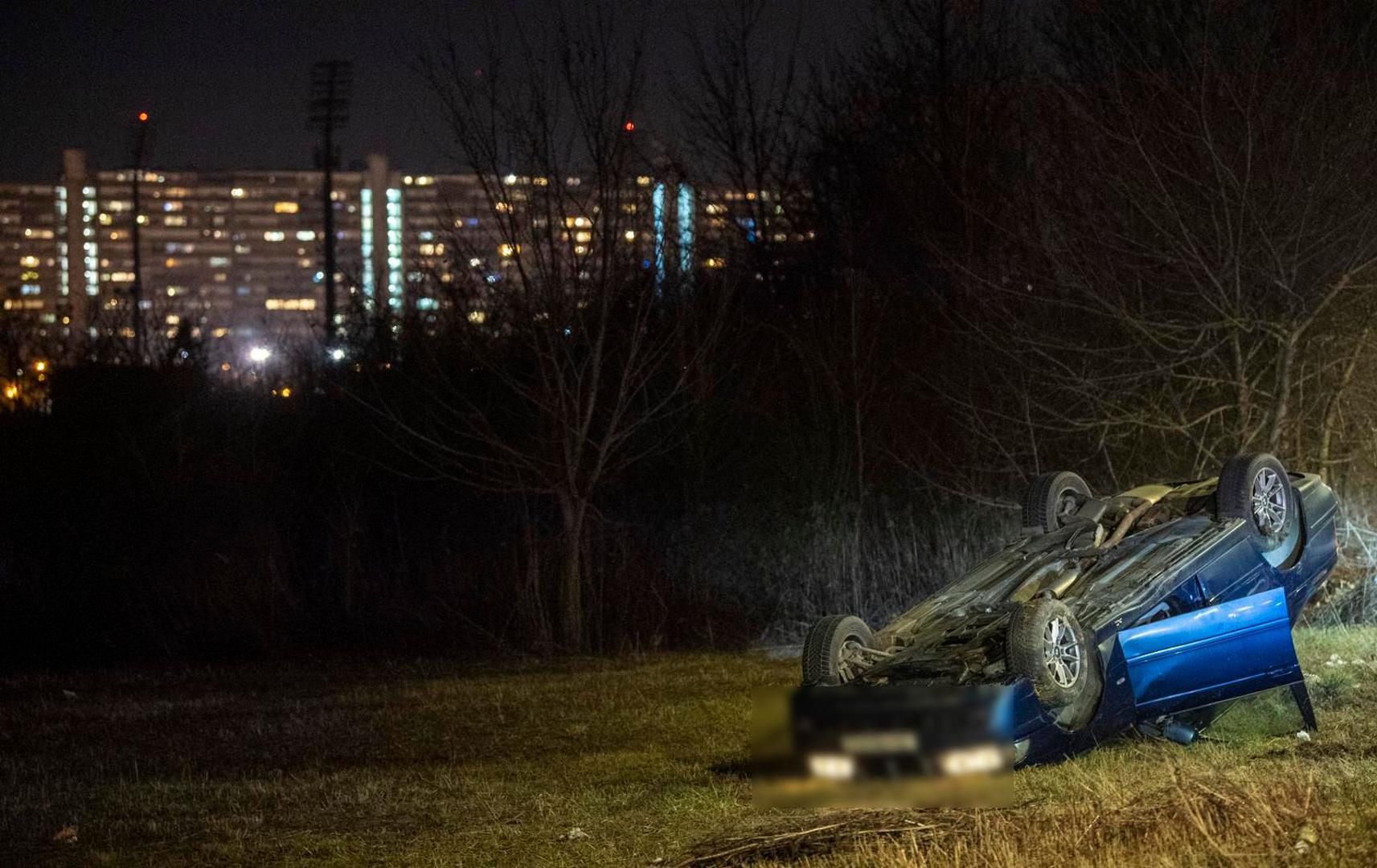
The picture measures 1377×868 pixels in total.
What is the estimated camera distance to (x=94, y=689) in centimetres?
1443

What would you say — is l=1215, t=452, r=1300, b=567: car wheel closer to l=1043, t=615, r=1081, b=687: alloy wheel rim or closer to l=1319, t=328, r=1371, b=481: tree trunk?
l=1043, t=615, r=1081, b=687: alloy wheel rim

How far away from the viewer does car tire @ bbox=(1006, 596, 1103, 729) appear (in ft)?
25.6

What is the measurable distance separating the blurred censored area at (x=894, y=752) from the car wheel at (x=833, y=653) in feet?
1.30

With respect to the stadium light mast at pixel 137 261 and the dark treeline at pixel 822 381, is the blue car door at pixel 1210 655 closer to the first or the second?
the dark treeline at pixel 822 381

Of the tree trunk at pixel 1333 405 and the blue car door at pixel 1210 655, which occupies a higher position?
the tree trunk at pixel 1333 405

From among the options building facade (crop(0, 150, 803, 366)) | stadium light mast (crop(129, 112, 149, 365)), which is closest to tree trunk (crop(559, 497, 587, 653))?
stadium light mast (crop(129, 112, 149, 365))

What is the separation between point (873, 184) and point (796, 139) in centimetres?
176

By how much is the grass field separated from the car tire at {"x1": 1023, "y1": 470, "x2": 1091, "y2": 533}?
1705mm

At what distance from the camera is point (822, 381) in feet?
71.4

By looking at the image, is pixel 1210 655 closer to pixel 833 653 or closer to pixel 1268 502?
pixel 1268 502

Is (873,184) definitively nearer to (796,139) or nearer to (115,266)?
(796,139)

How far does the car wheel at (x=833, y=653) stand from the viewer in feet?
28.0

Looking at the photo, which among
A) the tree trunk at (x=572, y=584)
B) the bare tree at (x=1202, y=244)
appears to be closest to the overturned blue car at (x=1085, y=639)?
the bare tree at (x=1202, y=244)

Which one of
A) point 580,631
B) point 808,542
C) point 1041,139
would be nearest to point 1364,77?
point 1041,139
